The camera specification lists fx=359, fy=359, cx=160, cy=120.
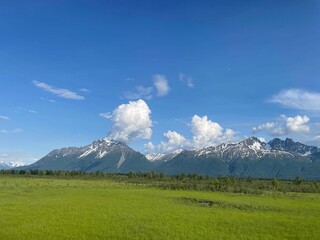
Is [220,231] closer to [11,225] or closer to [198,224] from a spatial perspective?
[198,224]

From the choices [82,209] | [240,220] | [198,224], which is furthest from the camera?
[82,209]

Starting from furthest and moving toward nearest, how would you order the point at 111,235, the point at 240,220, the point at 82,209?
the point at 82,209 < the point at 240,220 < the point at 111,235

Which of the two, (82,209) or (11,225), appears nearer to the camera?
(11,225)

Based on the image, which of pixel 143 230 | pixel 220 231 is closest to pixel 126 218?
pixel 143 230

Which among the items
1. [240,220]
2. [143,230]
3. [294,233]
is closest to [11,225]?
[143,230]

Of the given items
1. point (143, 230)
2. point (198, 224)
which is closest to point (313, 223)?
point (198, 224)

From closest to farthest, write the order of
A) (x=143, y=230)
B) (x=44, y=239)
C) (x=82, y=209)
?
(x=44, y=239), (x=143, y=230), (x=82, y=209)

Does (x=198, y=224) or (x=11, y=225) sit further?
(x=198, y=224)

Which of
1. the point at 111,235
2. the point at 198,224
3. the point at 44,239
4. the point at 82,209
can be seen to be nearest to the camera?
the point at 44,239

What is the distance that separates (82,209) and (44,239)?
19.5 meters

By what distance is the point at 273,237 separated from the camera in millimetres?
35344

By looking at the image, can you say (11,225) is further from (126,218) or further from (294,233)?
(294,233)

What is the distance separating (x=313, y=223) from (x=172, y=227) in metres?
17.8

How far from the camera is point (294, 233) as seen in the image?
37.3 m
